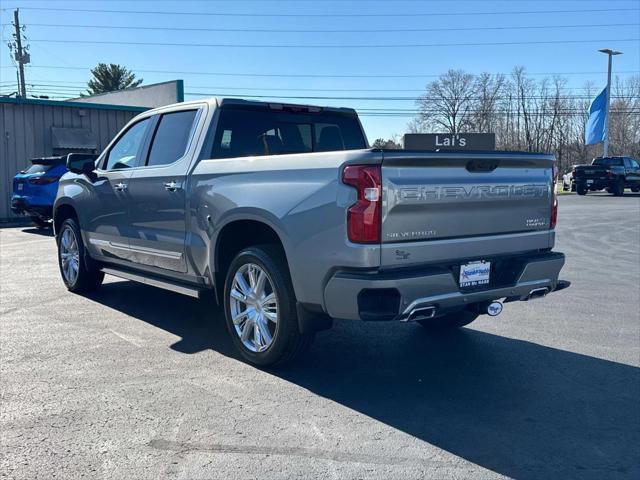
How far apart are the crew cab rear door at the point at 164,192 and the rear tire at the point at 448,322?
2367mm

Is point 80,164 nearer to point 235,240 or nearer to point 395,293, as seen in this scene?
point 235,240

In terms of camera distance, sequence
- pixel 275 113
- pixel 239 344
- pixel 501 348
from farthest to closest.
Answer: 1. pixel 275 113
2. pixel 501 348
3. pixel 239 344

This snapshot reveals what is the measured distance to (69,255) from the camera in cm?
775

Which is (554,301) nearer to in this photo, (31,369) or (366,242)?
(366,242)

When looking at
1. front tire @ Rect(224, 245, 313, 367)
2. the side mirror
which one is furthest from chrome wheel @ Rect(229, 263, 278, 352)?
the side mirror

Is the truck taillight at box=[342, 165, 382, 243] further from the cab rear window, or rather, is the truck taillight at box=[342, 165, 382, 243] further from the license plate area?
the cab rear window

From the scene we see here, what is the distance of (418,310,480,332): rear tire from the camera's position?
583 cm

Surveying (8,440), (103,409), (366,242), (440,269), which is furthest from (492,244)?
(8,440)

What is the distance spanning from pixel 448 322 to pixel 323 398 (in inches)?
81.5

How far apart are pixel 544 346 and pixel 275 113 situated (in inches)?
127

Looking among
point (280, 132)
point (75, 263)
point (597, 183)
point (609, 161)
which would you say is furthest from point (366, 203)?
point (609, 161)

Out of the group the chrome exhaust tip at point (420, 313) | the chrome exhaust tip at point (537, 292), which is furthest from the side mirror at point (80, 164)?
the chrome exhaust tip at point (537, 292)

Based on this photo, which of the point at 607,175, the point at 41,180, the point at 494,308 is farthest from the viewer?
the point at 607,175

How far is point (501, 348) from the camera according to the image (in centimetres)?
548
